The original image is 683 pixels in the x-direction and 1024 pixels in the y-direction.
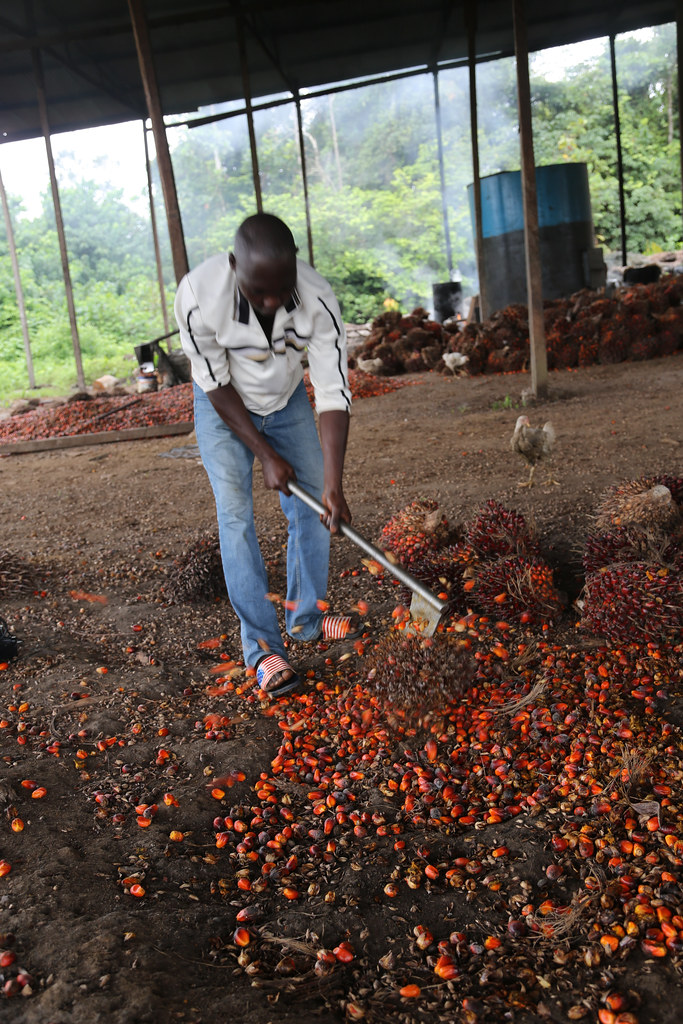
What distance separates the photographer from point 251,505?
9.90 feet

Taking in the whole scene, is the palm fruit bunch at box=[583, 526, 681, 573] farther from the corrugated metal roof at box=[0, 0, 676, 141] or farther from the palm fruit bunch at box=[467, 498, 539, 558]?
the corrugated metal roof at box=[0, 0, 676, 141]

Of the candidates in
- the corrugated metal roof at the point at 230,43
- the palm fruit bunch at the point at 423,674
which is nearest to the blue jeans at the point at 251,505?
the palm fruit bunch at the point at 423,674

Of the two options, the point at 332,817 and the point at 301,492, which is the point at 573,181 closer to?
the point at 301,492

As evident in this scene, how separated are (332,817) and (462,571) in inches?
50.0

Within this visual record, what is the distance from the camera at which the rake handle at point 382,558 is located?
2473 millimetres

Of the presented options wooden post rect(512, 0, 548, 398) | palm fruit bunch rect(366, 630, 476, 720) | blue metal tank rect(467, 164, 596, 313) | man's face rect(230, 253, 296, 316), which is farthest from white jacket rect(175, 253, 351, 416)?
blue metal tank rect(467, 164, 596, 313)

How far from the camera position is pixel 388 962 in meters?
1.70

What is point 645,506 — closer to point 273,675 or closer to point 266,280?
point 273,675

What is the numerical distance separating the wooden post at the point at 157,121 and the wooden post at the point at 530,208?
4.33m

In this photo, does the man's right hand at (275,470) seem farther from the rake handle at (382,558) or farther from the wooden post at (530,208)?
the wooden post at (530,208)

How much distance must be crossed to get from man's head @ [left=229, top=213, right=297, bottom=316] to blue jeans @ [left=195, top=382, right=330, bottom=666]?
575 mm

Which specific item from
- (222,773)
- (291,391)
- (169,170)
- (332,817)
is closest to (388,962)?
(332,817)

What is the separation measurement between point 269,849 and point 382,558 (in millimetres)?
987

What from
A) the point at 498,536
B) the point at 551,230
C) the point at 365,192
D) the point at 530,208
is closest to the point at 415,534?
the point at 498,536
